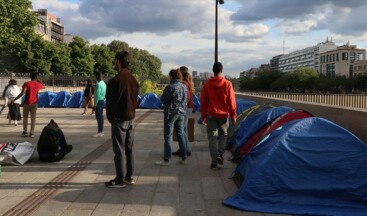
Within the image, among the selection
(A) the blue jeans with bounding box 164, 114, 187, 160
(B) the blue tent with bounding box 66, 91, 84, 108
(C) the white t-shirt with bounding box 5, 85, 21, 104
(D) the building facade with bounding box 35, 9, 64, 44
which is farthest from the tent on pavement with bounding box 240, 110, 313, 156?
(D) the building facade with bounding box 35, 9, 64, 44

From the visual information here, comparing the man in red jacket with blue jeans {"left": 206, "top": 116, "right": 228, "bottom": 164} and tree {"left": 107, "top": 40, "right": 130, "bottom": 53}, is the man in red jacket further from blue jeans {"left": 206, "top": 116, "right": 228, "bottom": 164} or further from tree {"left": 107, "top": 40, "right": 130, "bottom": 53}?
tree {"left": 107, "top": 40, "right": 130, "bottom": 53}

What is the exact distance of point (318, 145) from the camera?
5.82m

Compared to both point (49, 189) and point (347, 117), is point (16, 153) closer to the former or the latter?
point (49, 189)

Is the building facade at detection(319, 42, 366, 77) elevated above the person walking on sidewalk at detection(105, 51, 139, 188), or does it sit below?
above

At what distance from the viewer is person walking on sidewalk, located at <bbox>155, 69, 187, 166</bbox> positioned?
791cm

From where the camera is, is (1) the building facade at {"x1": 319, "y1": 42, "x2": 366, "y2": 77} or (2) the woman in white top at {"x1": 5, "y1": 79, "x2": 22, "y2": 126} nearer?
(2) the woman in white top at {"x1": 5, "y1": 79, "x2": 22, "y2": 126}

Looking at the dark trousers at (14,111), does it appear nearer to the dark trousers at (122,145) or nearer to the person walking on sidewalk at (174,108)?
the person walking on sidewalk at (174,108)

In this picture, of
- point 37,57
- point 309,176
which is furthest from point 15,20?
point 309,176

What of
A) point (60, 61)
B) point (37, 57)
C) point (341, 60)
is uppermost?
point (341, 60)

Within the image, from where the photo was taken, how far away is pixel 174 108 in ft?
26.0

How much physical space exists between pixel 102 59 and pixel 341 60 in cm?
10328

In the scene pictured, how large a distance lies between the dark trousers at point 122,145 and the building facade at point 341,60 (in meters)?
155

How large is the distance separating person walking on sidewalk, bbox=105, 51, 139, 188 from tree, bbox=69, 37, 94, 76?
3037 inches

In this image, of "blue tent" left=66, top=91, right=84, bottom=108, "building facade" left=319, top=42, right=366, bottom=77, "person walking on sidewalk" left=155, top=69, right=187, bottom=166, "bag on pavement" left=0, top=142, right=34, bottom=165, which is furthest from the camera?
"building facade" left=319, top=42, right=366, bottom=77
